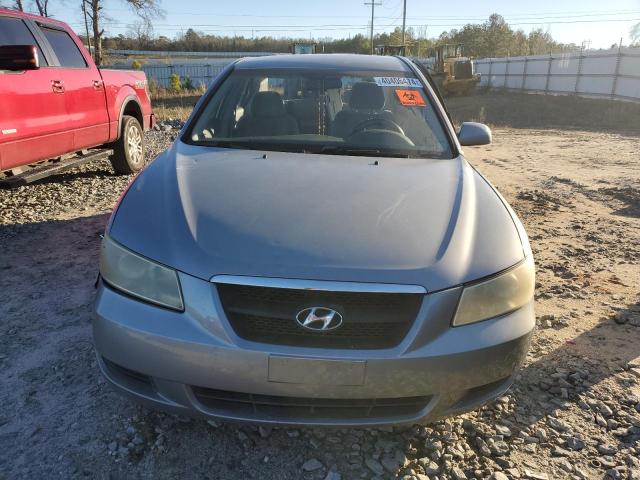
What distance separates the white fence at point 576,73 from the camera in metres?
21.6

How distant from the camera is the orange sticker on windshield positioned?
10.9ft

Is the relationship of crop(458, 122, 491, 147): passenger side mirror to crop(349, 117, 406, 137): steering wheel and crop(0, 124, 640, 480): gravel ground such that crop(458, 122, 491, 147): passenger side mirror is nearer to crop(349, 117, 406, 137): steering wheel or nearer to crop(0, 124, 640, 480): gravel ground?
crop(349, 117, 406, 137): steering wheel

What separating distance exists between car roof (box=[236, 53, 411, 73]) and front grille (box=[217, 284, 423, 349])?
219 cm

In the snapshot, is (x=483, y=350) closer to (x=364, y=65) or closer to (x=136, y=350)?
(x=136, y=350)

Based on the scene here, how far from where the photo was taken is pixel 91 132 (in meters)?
5.84

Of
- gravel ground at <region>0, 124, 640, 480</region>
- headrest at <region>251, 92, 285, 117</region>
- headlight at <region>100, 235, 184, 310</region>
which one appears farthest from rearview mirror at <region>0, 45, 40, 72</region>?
headlight at <region>100, 235, 184, 310</region>

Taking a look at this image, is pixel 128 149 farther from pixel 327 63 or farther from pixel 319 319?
pixel 319 319

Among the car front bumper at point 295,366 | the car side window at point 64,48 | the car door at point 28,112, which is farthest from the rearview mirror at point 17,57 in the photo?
the car front bumper at point 295,366

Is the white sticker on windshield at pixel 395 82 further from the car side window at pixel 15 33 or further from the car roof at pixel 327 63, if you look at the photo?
the car side window at pixel 15 33

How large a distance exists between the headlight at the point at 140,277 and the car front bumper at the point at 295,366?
36mm

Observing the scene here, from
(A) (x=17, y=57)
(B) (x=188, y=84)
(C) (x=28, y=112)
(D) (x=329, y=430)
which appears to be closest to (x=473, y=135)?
(D) (x=329, y=430)

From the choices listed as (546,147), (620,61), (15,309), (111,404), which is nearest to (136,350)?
(111,404)

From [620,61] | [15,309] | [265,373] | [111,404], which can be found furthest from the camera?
[620,61]

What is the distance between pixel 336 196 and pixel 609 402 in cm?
171
